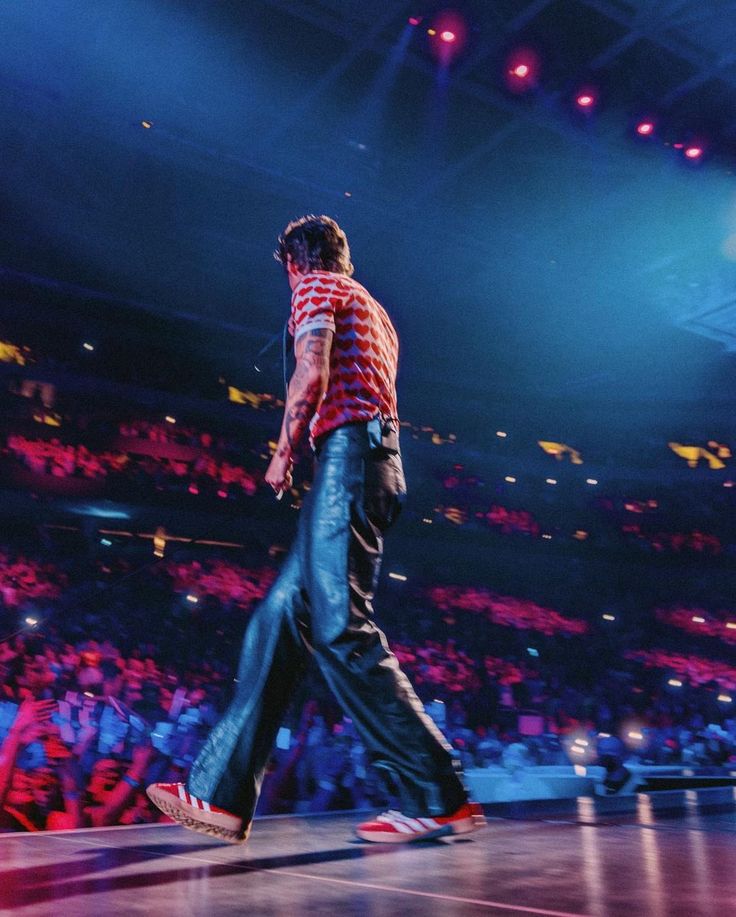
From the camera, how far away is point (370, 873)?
1050 millimetres

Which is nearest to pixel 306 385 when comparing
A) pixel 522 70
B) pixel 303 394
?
pixel 303 394

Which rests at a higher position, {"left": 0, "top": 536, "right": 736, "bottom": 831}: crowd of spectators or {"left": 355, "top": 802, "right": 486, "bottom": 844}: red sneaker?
{"left": 0, "top": 536, "right": 736, "bottom": 831}: crowd of spectators

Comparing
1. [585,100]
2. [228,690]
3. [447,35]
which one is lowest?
[228,690]

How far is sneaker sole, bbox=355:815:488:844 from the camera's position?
1.31 metres

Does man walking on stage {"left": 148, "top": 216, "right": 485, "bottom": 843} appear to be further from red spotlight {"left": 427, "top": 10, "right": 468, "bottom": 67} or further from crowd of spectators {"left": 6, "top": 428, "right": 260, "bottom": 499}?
crowd of spectators {"left": 6, "top": 428, "right": 260, "bottom": 499}

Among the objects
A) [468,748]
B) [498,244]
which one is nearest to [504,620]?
[498,244]

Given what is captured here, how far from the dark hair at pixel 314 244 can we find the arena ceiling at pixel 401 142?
4989 mm

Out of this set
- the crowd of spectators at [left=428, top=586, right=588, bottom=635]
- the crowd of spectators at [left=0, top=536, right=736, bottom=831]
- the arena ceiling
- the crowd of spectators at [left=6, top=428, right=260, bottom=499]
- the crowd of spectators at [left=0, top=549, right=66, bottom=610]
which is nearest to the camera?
the crowd of spectators at [left=0, top=536, right=736, bottom=831]

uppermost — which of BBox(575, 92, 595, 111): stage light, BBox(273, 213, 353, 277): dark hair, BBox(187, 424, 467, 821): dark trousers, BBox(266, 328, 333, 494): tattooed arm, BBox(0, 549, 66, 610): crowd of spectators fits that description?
BBox(575, 92, 595, 111): stage light

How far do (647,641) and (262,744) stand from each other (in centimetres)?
1544

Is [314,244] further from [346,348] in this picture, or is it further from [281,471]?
[281,471]

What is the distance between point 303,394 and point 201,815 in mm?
691

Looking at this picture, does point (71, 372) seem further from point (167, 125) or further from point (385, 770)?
point (385, 770)

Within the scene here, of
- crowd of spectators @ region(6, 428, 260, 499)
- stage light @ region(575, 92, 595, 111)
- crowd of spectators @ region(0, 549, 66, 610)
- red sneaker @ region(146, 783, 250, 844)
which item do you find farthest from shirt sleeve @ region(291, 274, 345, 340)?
crowd of spectators @ region(6, 428, 260, 499)
